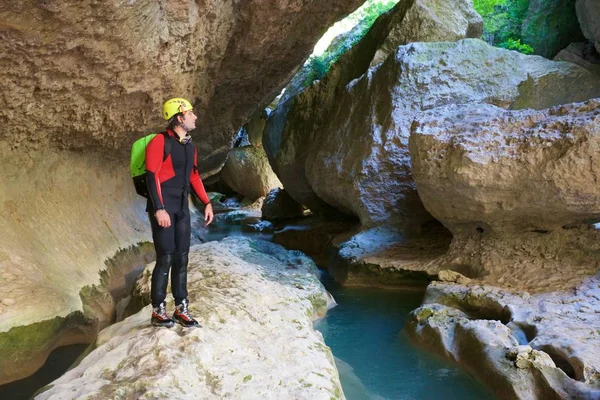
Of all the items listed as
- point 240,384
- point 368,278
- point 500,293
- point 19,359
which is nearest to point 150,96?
point 19,359

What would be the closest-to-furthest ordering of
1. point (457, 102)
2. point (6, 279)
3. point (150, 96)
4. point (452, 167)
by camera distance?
point (6, 279) → point (452, 167) → point (150, 96) → point (457, 102)

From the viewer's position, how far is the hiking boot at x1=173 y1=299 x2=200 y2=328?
329 centimetres

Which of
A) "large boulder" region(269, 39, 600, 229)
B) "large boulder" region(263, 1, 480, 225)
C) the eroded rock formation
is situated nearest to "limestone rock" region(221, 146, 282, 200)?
"large boulder" region(263, 1, 480, 225)

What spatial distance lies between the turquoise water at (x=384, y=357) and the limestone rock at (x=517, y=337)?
15 centimetres

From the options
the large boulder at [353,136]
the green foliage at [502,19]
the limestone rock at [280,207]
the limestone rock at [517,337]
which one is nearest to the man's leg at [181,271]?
the limestone rock at [517,337]

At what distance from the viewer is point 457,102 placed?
288 inches

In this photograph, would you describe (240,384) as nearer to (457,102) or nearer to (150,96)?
(150,96)

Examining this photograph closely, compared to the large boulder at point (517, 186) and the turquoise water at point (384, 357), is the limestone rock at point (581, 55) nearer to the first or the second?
the large boulder at point (517, 186)

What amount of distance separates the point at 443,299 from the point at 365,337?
0.96 meters

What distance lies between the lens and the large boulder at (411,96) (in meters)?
7.36

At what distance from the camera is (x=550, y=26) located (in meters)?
12.1

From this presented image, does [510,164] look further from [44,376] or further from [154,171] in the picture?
[44,376]

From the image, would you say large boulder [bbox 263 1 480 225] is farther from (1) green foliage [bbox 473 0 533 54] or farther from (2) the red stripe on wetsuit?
(2) the red stripe on wetsuit

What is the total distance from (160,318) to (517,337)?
294cm
